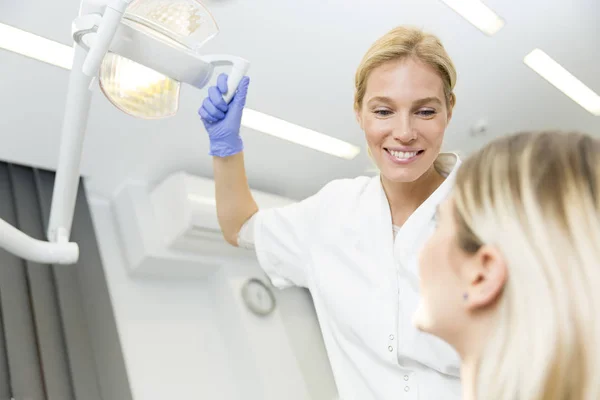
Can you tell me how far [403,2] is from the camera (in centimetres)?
244

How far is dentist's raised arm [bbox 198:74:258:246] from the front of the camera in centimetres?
139

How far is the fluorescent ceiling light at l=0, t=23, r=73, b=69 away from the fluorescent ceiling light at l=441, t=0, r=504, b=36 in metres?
1.53

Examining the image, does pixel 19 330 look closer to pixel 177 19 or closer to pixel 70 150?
pixel 70 150

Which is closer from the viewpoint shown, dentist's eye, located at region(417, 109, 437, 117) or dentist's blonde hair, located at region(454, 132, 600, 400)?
dentist's blonde hair, located at region(454, 132, 600, 400)

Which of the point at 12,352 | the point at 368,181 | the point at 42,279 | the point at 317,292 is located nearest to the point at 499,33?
the point at 368,181

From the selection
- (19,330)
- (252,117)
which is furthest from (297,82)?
(19,330)

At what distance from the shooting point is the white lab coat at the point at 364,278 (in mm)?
1233

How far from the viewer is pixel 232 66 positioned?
3.88ft

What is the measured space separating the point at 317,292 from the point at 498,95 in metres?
2.11

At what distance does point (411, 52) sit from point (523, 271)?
0.87 meters

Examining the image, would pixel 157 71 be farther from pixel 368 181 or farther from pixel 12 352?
pixel 12 352

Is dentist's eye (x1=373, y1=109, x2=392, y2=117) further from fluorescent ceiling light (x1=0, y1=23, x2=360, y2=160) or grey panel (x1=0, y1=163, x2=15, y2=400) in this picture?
grey panel (x1=0, y1=163, x2=15, y2=400)

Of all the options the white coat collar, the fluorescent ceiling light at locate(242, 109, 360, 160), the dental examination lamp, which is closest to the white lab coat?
the white coat collar

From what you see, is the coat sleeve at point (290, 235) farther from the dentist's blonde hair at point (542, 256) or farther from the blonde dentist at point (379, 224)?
the dentist's blonde hair at point (542, 256)
